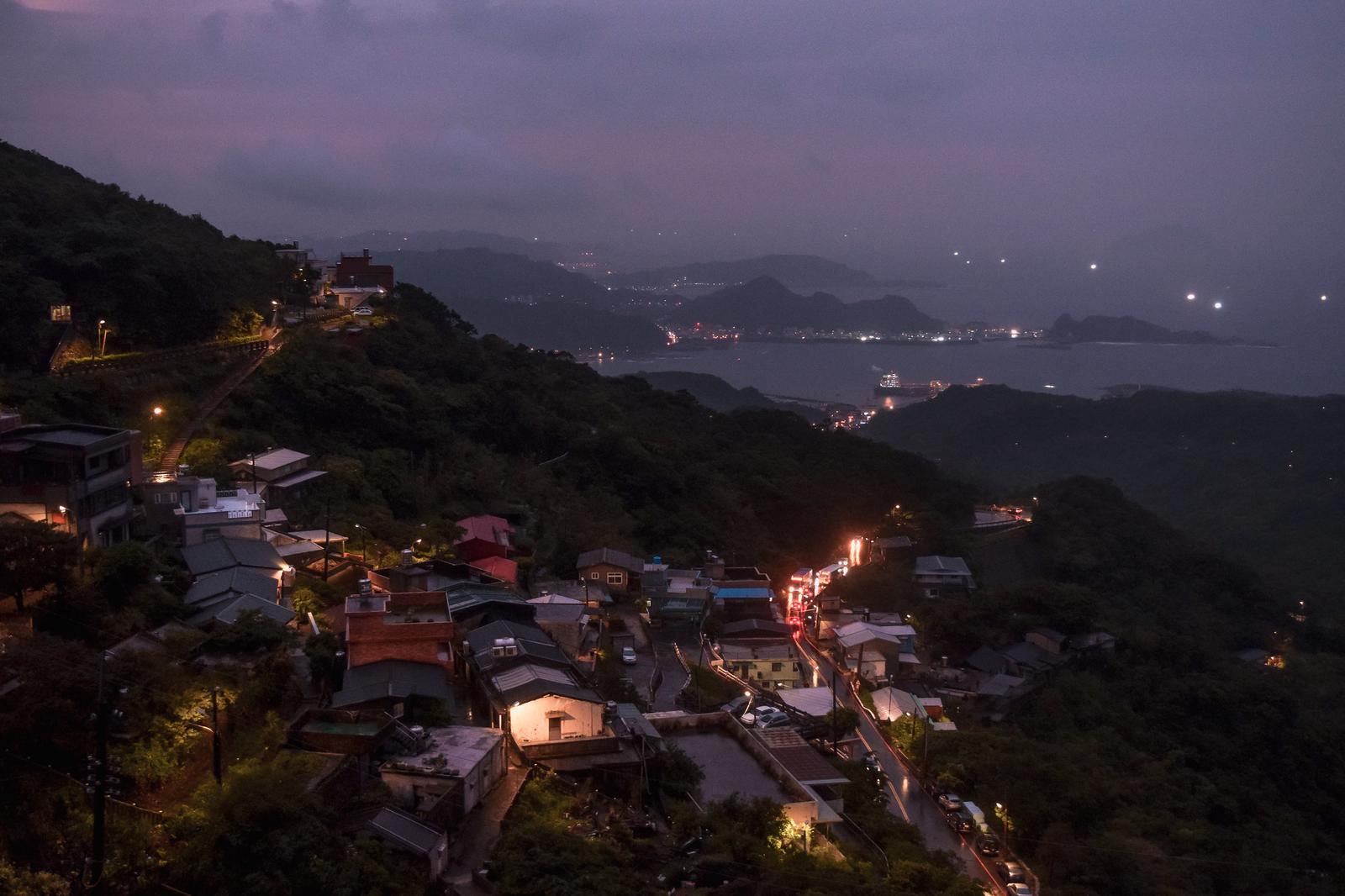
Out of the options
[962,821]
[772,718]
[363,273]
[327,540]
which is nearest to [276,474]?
[327,540]

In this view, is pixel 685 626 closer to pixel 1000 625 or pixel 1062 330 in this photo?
pixel 1000 625

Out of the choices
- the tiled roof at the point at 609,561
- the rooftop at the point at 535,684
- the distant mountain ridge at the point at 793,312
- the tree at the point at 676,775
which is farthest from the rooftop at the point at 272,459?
the distant mountain ridge at the point at 793,312

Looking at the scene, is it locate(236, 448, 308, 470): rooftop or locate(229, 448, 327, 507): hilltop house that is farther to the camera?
locate(236, 448, 308, 470): rooftop

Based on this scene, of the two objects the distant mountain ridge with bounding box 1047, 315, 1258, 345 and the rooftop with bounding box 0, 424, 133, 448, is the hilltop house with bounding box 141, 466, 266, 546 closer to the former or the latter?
the rooftop with bounding box 0, 424, 133, 448

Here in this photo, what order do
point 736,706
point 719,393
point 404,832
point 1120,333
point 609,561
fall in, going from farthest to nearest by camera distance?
point 1120,333, point 719,393, point 609,561, point 736,706, point 404,832

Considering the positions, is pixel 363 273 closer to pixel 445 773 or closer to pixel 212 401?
pixel 212 401

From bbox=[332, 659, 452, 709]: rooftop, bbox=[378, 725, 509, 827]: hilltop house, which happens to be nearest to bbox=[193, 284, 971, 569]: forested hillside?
bbox=[332, 659, 452, 709]: rooftop
